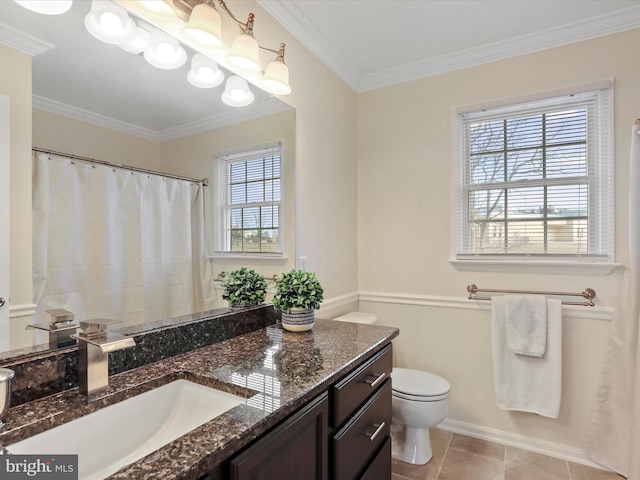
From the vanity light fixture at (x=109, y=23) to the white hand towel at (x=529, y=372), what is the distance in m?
2.33

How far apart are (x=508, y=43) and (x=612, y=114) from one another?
0.75 meters

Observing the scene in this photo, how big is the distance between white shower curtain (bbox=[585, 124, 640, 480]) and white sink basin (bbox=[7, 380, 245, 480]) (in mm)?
2140

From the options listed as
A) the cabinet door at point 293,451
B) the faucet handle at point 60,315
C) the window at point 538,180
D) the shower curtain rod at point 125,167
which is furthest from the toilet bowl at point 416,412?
the faucet handle at point 60,315

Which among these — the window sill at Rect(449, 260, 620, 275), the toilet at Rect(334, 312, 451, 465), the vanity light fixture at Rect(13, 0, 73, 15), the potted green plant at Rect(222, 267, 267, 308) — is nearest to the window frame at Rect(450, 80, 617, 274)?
the window sill at Rect(449, 260, 620, 275)

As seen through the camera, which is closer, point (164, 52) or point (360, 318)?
point (164, 52)

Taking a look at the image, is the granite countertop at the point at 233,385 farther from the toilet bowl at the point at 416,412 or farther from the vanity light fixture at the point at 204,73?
the vanity light fixture at the point at 204,73

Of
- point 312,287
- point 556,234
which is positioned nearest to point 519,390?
point 556,234

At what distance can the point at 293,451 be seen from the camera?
915 millimetres

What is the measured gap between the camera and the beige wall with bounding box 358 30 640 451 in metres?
2.05

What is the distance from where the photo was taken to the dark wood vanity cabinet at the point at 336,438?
0.82 metres

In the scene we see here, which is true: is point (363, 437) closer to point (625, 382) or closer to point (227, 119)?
point (227, 119)

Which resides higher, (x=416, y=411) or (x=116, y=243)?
(x=116, y=243)

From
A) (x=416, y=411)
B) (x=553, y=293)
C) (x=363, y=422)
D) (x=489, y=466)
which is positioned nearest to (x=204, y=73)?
(x=363, y=422)

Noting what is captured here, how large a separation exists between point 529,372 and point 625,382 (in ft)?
1.50
